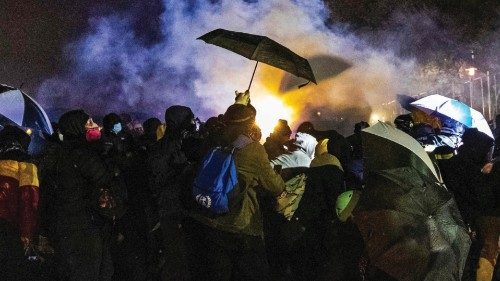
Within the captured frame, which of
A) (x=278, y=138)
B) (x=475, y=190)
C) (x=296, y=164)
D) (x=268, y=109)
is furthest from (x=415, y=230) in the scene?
(x=268, y=109)

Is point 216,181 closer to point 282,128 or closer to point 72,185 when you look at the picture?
point 72,185

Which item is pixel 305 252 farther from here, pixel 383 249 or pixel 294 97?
pixel 294 97

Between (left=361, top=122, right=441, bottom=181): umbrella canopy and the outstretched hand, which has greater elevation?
the outstretched hand

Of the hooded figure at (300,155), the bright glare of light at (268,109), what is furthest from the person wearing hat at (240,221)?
the bright glare of light at (268,109)

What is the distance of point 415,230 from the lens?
2600 mm

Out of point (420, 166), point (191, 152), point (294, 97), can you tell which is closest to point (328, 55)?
point (294, 97)

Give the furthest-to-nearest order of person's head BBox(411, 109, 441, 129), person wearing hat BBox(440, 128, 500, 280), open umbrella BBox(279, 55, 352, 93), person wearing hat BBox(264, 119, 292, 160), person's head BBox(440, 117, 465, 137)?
1. open umbrella BBox(279, 55, 352, 93)
2. person wearing hat BBox(264, 119, 292, 160)
3. person's head BBox(411, 109, 441, 129)
4. person's head BBox(440, 117, 465, 137)
5. person wearing hat BBox(440, 128, 500, 280)

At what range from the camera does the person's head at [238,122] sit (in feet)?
13.2

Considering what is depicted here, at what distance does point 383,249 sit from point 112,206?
264 centimetres

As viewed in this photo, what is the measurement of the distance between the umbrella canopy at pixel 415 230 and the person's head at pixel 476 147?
4.83 ft

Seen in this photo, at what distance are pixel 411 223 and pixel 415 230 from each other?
0.04m

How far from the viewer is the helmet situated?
4.57 m

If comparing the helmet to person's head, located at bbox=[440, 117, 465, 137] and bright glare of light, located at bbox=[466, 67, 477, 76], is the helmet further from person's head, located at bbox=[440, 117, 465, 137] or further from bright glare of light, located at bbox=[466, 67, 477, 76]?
bright glare of light, located at bbox=[466, 67, 477, 76]

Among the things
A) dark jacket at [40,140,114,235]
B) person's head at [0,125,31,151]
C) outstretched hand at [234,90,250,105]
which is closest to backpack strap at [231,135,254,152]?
outstretched hand at [234,90,250,105]
